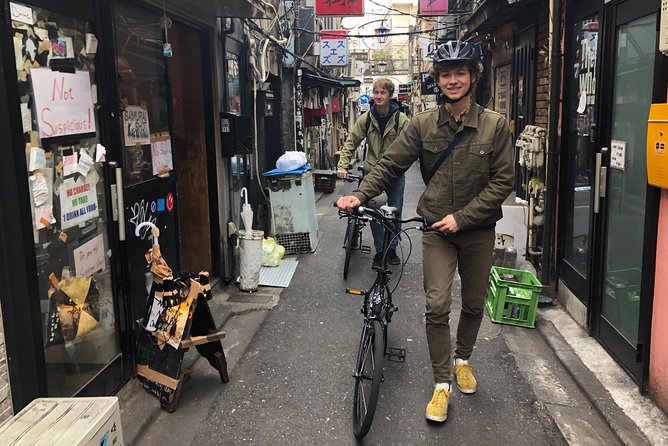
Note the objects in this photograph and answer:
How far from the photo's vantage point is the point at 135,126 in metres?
4.31

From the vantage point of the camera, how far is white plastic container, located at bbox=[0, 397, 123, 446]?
233cm

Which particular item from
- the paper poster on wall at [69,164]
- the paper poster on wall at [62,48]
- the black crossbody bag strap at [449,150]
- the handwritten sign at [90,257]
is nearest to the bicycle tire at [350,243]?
the black crossbody bag strap at [449,150]

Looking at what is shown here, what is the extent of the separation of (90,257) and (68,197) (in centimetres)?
48

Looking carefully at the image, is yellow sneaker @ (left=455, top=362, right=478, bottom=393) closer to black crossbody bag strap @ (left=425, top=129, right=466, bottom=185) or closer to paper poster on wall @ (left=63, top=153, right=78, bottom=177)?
black crossbody bag strap @ (left=425, top=129, right=466, bottom=185)

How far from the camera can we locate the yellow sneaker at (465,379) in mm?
4000

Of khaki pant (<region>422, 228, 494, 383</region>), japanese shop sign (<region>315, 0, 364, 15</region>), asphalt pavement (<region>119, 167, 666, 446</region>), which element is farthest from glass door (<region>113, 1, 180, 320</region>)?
japanese shop sign (<region>315, 0, 364, 15</region>)

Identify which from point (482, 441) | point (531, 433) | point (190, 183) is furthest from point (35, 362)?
point (190, 183)

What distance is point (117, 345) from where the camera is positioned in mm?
4051

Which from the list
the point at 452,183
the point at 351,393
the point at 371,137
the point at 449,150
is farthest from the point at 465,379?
the point at 371,137

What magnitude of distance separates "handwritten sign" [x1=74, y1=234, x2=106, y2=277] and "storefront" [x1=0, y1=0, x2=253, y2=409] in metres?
0.01

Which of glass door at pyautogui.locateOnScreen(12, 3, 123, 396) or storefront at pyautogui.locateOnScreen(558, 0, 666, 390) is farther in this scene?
storefront at pyautogui.locateOnScreen(558, 0, 666, 390)

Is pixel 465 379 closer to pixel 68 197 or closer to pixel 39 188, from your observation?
pixel 68 197

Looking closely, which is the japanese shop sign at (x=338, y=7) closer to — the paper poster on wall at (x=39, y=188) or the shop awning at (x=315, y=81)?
the shop awning at (x=315, y=81)

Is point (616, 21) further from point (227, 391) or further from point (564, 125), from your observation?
point (227, 391)
